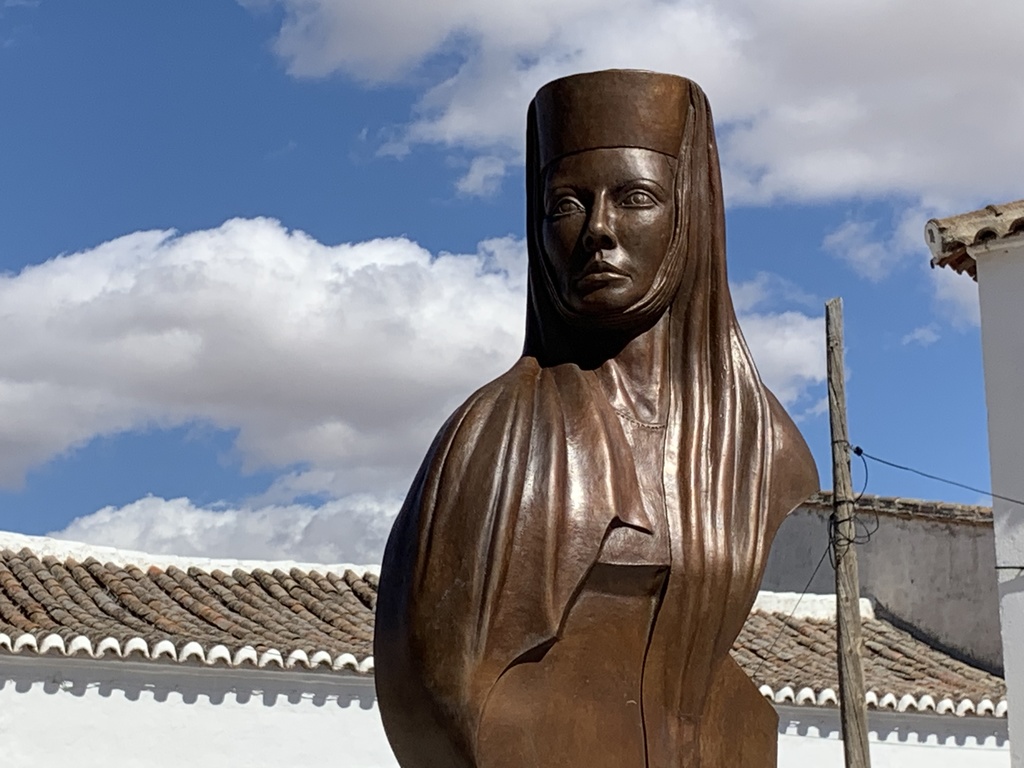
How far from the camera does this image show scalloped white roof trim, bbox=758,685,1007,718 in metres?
11.3

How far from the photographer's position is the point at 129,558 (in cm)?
1212

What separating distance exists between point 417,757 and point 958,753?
31.8 ft

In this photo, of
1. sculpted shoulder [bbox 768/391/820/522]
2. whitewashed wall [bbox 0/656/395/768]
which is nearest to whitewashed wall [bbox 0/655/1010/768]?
whitewashed wall [bbox 0/656/395/768]

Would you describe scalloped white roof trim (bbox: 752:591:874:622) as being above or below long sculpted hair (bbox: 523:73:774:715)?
above

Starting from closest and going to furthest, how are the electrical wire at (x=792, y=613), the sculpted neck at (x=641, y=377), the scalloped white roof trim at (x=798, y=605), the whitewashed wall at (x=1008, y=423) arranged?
the sculpted neck at (x=641, y=377), the whitewashed wall at (x=1008, y=423), the electrical wire at (x=792, y=613), the scalloped white roof trim at (x=798, y=605)

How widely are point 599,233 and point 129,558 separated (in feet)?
30.9

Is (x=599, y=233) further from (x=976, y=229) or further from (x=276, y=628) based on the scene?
(x=976, y=229)

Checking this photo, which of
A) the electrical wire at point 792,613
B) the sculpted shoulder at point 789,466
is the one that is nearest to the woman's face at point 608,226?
the sculpted shoulder at point 789,466

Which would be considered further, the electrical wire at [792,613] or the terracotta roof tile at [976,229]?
the electrical wire at [792,613]

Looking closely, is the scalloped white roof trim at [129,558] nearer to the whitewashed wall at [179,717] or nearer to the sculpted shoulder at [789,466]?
the whitewashed wall at [179,717]

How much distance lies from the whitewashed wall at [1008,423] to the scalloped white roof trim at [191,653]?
174 inches

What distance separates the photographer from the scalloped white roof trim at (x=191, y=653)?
9.96 m

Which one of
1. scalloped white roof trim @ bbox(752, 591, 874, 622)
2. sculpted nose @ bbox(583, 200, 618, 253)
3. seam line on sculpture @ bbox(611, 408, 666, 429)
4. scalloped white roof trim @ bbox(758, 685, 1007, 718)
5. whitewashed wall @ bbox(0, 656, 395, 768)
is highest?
scalloped white roof trim @ bbox(752, 591, 874, 622)

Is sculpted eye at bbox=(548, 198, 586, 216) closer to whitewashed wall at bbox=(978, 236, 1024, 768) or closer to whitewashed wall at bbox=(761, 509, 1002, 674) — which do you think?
whitewashed wall at bbox=(978, 236, 1024, 768)
